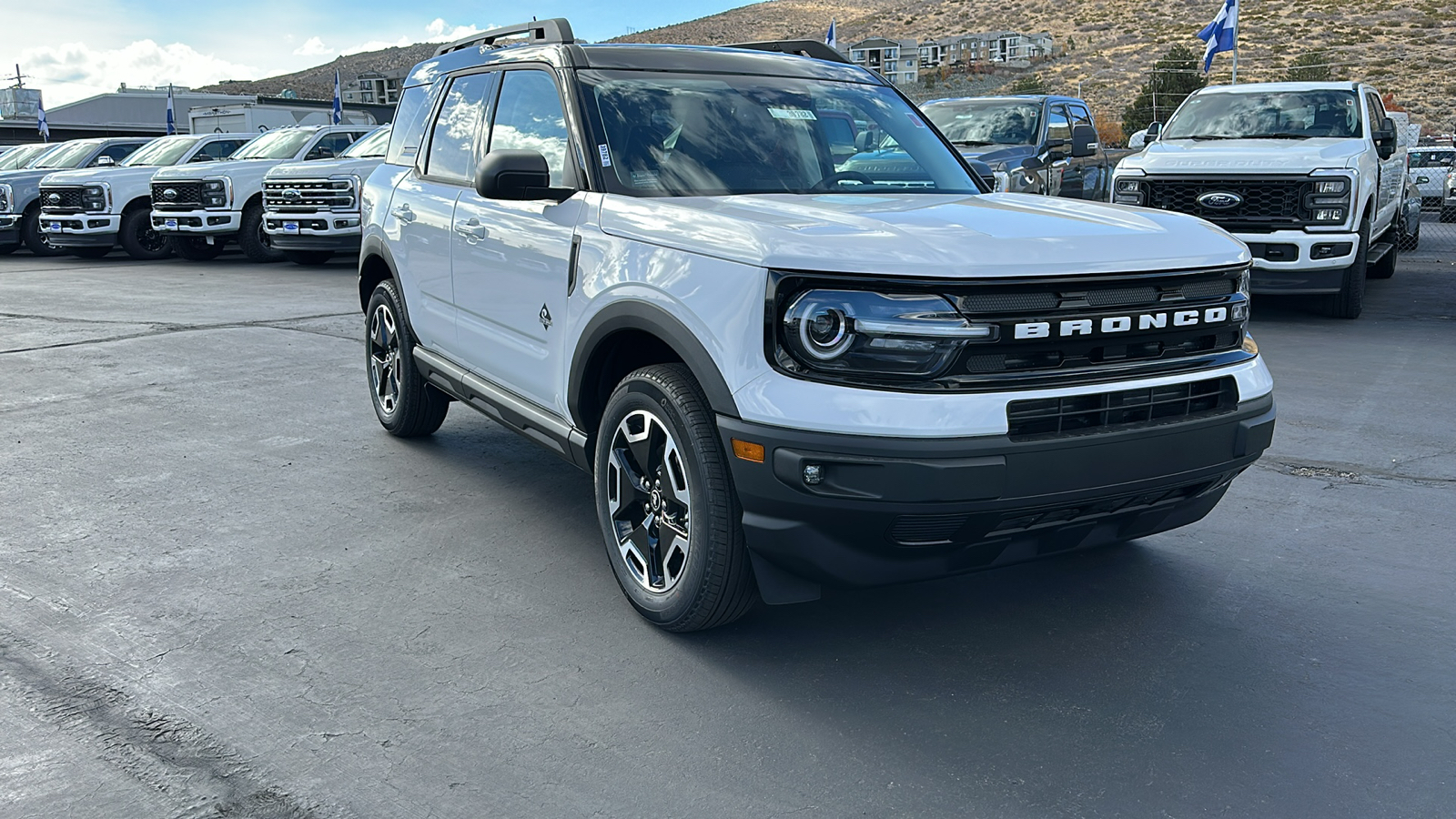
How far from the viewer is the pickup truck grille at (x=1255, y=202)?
970 centimetres

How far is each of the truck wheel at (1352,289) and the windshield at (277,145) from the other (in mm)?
14469

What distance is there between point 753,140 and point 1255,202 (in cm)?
709

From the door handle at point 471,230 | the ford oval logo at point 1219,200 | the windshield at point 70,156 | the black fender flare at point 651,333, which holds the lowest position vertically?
the black fender flare at point 651,333

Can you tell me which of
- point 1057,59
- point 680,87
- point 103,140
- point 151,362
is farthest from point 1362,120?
point 1057,59

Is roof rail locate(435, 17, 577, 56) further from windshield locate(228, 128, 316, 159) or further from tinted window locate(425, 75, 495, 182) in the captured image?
windshield locate(228, 128, 316, 159)

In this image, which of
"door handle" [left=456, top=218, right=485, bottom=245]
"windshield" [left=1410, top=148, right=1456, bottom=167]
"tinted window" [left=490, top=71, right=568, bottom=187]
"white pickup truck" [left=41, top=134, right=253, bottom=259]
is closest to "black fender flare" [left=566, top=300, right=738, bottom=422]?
"tinted window" [left=490, top=71, right=568, bottom=187]

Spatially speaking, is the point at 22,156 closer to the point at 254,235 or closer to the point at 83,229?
the point at 83,229

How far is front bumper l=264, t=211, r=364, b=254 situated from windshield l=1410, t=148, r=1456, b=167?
73.5 feet

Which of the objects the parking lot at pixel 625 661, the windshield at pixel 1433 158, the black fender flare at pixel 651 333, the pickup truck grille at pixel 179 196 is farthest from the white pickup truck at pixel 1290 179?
the windshield at pixel 1433 158

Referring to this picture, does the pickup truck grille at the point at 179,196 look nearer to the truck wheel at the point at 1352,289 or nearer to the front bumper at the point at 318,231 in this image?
the front bumper at the point at 318,231

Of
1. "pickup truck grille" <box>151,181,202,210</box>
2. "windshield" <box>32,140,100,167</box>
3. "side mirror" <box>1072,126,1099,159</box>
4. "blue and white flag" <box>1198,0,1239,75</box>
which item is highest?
"blue and white flag" <box>1198,0,1239,75</box>

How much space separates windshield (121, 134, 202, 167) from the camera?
781 inches

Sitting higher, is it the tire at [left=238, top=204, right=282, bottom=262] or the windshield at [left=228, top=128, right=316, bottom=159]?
the windshield at [left=228, top=128, right=316, bottom=159]

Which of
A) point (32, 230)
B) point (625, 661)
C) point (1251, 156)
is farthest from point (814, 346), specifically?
point (32, 230)
